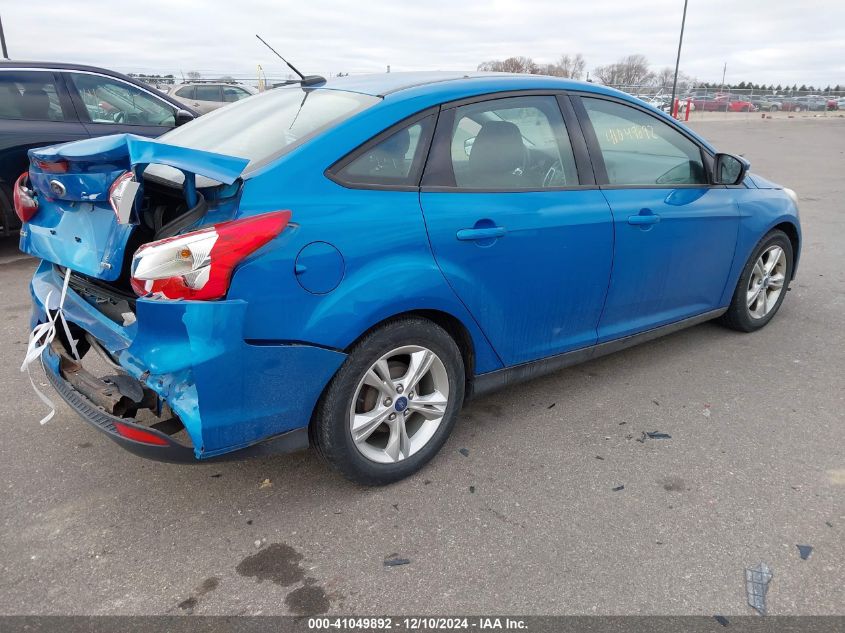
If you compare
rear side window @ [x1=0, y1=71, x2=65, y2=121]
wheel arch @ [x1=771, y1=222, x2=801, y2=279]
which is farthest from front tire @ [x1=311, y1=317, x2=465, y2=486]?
rear side window @ [x1=0, y1=71, x2=65, y2=121]

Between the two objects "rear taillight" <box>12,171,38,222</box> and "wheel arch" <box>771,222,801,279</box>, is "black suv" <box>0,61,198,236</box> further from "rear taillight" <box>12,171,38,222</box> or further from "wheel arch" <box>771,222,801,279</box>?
"wheel arch" <box>771,222,801,279</box>

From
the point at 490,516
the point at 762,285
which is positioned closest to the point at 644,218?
the point at 762,285

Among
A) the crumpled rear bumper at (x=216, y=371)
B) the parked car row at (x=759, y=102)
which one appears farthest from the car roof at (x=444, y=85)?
the parked car row at (x=759, y=102)

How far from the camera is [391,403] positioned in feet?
8.74

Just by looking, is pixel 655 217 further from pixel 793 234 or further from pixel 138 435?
pixel 138 435

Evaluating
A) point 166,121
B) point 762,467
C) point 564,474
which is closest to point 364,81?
point 564,474

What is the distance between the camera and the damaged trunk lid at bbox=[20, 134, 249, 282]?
2162 millimetres

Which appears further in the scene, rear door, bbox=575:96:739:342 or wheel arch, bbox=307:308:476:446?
rear door, bbox=575:96:739:342

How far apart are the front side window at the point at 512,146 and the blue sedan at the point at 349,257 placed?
1 centimetres

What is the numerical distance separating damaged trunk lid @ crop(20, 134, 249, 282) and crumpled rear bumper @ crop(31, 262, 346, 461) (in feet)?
0.92

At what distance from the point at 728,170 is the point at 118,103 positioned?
19.1 ft

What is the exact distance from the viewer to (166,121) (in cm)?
704

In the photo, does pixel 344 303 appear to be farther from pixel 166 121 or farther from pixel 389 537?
pixel 166 121

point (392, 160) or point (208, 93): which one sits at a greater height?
point (208, 93)
